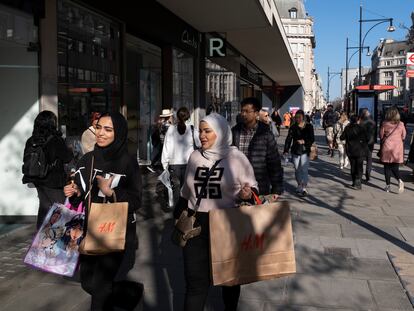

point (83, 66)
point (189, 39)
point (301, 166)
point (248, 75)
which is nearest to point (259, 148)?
point (83, 66)

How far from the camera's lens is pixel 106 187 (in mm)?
3268

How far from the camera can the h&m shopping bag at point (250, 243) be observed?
3.00 meters

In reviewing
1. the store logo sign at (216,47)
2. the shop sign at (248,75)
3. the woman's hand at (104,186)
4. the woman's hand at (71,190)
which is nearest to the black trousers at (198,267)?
the woman's hand at (104,186)

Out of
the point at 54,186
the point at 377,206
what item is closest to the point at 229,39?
the point at 377,206

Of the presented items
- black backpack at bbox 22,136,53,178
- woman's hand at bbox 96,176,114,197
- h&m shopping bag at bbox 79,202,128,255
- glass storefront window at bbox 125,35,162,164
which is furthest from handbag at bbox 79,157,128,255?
glass storefront window at bbox 125,35,162,164

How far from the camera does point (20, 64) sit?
22.8 feet

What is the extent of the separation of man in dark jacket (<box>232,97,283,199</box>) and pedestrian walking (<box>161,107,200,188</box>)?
2.83 m

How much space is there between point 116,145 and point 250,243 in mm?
1128

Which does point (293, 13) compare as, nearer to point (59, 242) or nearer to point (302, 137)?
point (302, 137)

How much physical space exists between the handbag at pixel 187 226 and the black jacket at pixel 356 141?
7.92m

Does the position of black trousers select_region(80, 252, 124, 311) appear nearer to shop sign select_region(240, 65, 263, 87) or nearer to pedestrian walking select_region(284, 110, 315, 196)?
pedestrian walking select_region(284, 110, 315, 196)

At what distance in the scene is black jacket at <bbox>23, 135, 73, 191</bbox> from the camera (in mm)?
5324

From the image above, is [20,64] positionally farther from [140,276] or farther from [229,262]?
[229,262]

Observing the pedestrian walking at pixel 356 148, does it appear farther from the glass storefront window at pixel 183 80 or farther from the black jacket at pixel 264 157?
the black jacket at pixel 264 157
